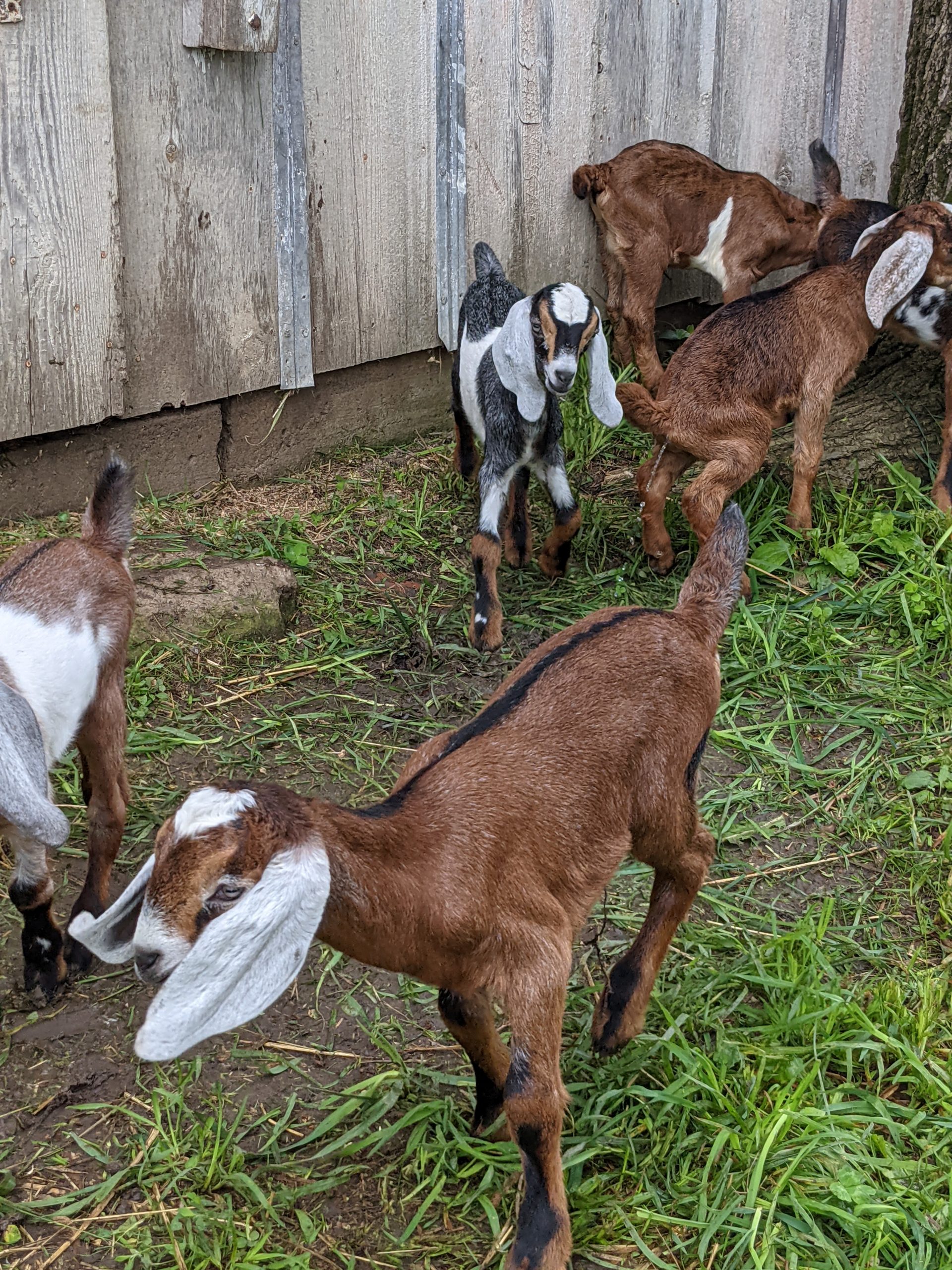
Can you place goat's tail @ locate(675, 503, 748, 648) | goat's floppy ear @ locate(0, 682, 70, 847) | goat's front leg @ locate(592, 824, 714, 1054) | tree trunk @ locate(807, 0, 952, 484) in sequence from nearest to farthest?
1. goat's floppy ear @ locate(0, 682, 70, 847)
2. goat's front leg @ locate(592, 824, 714, 1054)
3. goat's tail @ locate(675, 503, 748, 648)
4. tree trunk @ locate(807, 0, 952, 484)

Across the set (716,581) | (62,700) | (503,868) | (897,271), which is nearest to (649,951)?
(503,868)

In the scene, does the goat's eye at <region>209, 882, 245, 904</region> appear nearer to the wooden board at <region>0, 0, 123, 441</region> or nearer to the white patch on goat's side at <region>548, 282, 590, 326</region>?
the white patch on goat's side at <region>548, 282, 590, 326</region>

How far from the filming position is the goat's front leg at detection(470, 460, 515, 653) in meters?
4.87

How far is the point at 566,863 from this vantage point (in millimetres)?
2646

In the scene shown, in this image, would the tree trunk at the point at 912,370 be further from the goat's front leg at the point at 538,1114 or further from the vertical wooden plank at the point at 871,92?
the goat's front leg at the point at 538,1114

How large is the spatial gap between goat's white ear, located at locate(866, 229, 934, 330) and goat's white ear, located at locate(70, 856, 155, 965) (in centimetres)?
411

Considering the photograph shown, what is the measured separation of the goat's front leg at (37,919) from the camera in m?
3.15

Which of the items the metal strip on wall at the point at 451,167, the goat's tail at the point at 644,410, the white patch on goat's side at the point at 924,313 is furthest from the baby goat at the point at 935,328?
the metal strip on wall at the point at 451,167

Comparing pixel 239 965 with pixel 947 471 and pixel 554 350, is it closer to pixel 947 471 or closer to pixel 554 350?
pixel 554 350

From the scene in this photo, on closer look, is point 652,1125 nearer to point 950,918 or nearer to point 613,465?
point 950,918

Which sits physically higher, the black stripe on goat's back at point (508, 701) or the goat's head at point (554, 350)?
the goat's head at point (554, 350)

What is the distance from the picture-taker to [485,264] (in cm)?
562

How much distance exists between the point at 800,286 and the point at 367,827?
3918 mm

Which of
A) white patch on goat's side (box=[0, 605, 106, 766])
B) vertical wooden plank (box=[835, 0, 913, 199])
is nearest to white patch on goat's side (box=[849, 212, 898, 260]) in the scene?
vertical wooden plank (box=[835, 0, 913, 199])
